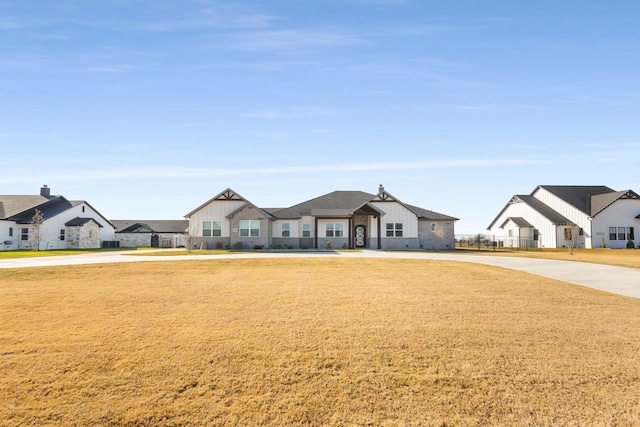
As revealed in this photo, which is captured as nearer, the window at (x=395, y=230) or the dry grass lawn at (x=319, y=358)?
the dry grass lawn at (x=319, y=358)

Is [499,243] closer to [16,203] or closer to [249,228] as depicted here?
[249,228]

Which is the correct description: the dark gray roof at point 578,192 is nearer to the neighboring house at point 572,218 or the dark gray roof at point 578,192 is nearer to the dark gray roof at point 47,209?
the neighboring house at point 572,218

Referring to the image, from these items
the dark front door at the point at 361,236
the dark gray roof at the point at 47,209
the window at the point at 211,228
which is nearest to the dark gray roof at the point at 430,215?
the dark front door at the point at 361,236

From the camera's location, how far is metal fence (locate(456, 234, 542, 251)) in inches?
1848

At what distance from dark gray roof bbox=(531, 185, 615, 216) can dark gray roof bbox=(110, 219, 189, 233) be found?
159 feet

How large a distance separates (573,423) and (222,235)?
36976 mm

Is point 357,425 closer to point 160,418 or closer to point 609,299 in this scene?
point 160,418

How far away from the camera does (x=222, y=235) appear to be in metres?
40.1

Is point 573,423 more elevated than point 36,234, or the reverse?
point 36,234

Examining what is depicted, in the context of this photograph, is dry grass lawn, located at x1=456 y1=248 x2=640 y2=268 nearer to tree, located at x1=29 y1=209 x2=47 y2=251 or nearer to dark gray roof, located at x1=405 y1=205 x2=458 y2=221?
dark gray roof, located at x1=405 y1=205 x2=458 y2=221

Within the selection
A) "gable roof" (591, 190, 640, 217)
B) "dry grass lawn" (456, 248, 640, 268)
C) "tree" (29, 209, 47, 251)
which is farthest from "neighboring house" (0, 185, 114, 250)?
"gable roof" (591, 190, 640, 217)

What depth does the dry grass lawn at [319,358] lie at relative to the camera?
221 inches

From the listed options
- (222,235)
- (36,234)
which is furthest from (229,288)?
(36,234)

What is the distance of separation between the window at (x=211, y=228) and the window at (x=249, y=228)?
7.90ft
